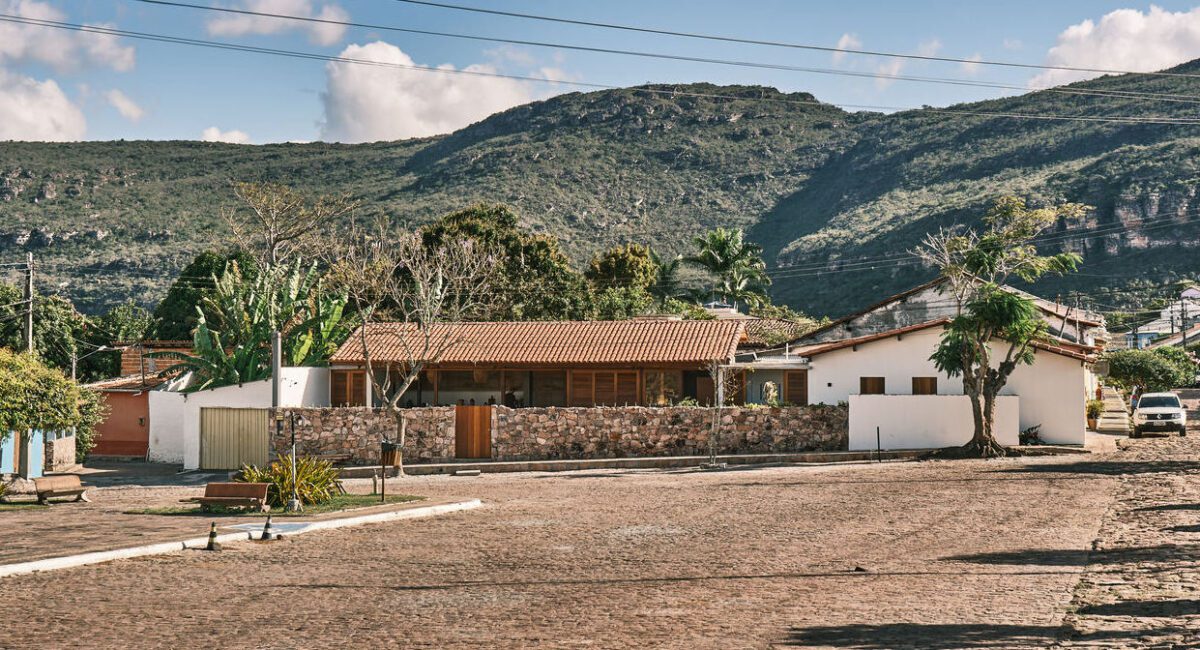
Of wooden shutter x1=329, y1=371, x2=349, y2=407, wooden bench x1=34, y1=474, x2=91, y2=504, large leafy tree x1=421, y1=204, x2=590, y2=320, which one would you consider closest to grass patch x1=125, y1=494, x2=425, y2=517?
wooden bench x1=34, y1=474, x2=91, y2=504

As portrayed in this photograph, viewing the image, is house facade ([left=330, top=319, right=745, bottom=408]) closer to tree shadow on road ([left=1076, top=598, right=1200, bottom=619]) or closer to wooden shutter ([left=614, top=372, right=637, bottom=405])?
wooden shutter ([left=614, top=372, right=637, bottom=405])

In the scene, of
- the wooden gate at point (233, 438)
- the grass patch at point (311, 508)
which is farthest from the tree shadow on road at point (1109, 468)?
the wooden gate at point (233, 438)

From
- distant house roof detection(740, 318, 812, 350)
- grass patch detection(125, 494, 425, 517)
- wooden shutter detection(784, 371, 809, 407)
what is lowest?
grass patch detection(125, 494, 425, 517)

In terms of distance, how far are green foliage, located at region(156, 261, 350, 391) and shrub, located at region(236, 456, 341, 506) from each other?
16980mm

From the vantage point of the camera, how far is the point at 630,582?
13578mm

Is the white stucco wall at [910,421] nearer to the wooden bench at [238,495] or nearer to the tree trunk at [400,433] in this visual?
the tree trunk at [400,433]

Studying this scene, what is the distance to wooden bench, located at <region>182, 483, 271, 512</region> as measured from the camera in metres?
21.8

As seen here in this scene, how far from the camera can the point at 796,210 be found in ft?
402

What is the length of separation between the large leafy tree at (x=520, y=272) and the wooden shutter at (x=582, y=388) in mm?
17391

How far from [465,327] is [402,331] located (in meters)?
2.75

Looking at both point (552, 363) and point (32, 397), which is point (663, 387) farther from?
point (32, 397)

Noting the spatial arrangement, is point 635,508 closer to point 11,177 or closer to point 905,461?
point 905,461

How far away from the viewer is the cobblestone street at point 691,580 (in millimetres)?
10625

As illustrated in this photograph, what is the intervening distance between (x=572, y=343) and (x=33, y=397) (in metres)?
18.3
